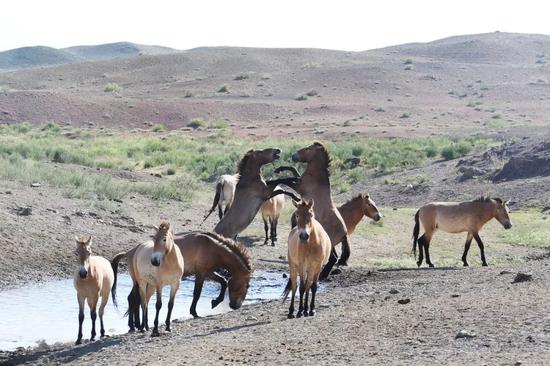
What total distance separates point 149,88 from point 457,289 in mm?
88832

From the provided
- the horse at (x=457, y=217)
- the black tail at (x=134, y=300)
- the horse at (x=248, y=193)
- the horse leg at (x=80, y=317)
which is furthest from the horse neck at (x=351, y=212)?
the horse leg at (x=80, y=317)

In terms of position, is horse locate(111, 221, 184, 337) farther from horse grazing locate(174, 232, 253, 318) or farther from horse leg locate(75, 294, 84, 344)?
horse grazing locate(174, 232, 253, 318)

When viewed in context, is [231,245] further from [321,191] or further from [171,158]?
[171,158]

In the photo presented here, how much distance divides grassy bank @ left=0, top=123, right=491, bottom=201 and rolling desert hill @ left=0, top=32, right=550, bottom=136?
10.4m

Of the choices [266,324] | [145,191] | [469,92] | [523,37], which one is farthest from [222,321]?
[523,37]

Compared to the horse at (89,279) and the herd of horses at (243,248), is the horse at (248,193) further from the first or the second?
the horse at (89,279)

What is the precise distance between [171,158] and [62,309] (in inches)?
1201

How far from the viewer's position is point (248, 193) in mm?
19219

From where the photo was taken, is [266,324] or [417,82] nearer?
[266,324]

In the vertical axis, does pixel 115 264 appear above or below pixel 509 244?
above

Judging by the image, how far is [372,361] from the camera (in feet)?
34.5

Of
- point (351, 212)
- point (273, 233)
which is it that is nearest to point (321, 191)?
point (351, 212)

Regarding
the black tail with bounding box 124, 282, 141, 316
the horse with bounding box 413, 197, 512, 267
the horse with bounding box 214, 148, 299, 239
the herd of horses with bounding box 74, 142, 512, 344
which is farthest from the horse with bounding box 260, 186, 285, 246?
the black tail with bounding box 124, 282, 141, 316

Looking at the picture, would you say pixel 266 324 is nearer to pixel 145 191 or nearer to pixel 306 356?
pixel 306 356
